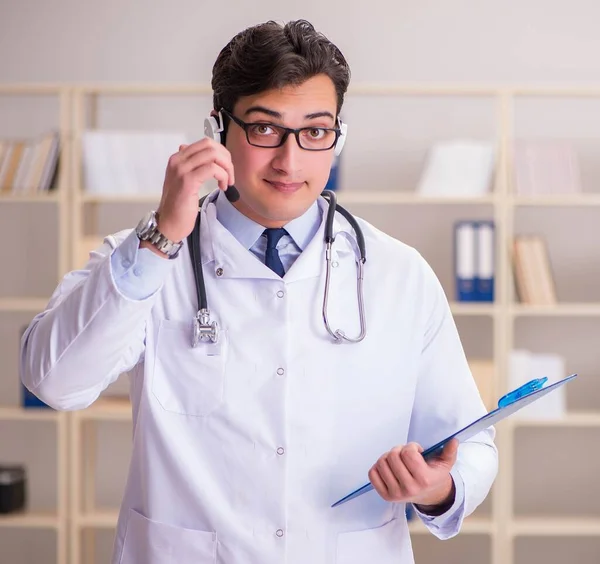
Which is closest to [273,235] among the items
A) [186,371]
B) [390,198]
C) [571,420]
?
[186,371]

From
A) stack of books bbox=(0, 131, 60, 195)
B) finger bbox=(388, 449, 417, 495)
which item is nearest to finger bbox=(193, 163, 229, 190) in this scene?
finger bbox=(388, 449, 417, 495)

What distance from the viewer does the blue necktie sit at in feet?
4.85

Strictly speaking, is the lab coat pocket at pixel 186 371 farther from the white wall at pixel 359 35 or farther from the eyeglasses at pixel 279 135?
the white wall at pixel 359 35

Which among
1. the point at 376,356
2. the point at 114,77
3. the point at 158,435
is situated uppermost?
the point at 114,77

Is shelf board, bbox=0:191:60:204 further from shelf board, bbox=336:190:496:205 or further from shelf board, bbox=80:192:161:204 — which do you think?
shelf board, bbox=336:190:496:205

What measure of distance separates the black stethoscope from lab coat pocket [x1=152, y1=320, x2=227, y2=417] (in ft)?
0.06

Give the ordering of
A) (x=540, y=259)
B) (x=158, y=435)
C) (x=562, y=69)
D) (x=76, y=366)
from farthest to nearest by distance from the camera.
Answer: (x=562, y=69)
(x=540, y=259)
(x=158, y=435)
(x=76, y=366)

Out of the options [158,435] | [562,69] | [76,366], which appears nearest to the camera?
[76,366]

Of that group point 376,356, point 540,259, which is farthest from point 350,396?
point 540,259

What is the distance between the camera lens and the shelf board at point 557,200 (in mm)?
3355

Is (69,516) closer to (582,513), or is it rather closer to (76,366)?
(582,513)

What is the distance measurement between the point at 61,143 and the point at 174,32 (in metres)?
0.72

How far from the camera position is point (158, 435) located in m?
1.40

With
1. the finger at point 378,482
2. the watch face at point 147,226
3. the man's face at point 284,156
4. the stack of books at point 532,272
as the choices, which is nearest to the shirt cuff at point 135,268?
the watch face at point 147,226
